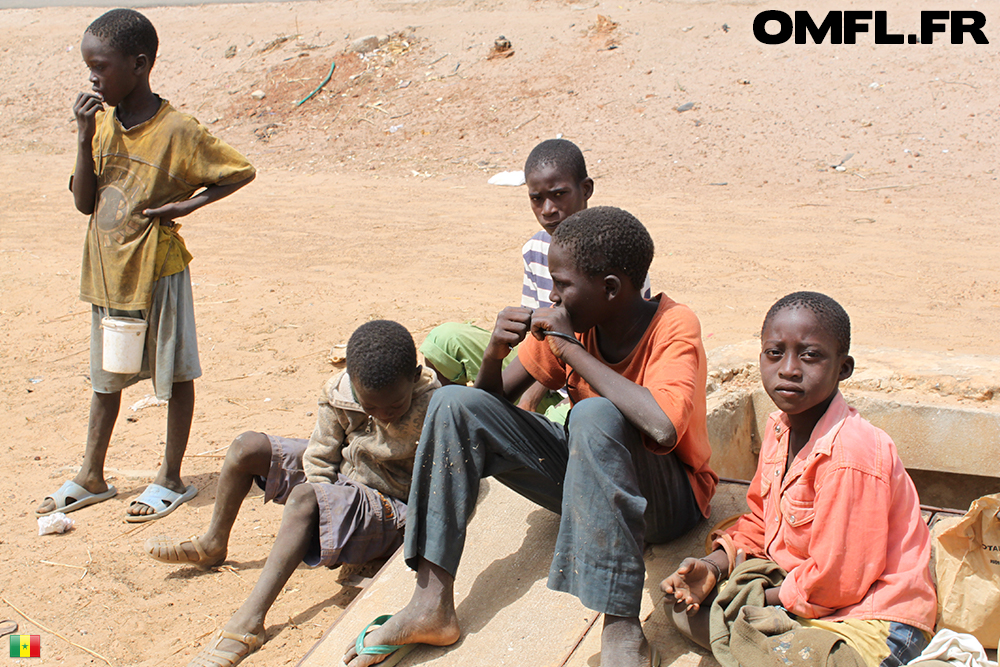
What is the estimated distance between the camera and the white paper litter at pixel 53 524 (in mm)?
3580

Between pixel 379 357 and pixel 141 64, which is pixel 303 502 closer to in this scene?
pixel 379 357

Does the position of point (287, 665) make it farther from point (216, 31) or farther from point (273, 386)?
point (216, 31)

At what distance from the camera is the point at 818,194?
354 inches

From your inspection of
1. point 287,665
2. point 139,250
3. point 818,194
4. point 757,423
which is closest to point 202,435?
point 139,250

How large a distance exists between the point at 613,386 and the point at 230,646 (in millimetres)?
1396

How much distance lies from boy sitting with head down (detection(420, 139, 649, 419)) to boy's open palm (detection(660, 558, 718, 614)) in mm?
1310

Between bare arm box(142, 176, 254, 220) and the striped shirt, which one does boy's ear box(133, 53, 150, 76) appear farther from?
the striped shirt

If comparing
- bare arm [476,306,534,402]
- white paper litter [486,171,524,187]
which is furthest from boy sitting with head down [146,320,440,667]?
white paper litter [486,171,524,187]

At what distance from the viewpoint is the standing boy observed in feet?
11.6

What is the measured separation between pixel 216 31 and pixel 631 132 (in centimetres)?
951

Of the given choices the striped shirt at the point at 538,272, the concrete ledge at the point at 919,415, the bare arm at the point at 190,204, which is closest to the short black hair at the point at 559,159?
the striped shirt at the point at 538,272

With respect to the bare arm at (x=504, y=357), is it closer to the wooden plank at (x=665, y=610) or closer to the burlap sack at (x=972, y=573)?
the wooden plank at (x=665, y=610)

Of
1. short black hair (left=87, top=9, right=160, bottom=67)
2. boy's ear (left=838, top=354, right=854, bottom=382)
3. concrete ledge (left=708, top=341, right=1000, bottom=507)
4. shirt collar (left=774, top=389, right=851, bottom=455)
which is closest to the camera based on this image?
shirt collar (left=774, top=389, right=851, bottom=455)

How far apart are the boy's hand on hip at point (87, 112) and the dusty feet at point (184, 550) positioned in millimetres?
1582
